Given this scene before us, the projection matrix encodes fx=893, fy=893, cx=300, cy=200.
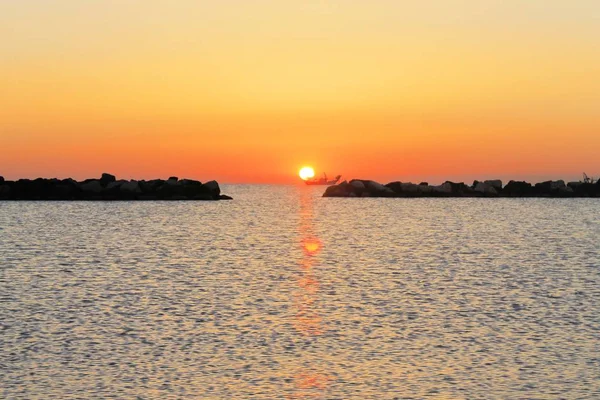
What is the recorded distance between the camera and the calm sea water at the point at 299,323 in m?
19.1

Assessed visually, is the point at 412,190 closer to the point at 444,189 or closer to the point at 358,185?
the point at 444,189

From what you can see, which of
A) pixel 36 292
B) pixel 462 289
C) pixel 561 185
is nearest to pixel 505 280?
pixel 462 289

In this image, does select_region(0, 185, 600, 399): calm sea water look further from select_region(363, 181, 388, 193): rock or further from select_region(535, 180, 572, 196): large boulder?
select_region(535, 180, 572, 196): large boulder

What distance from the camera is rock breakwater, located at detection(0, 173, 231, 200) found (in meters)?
150

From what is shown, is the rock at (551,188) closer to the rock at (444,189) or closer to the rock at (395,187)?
the rock at (444,189)

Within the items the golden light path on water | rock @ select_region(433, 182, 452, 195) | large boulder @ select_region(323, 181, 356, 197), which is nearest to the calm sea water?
the golden light path on water

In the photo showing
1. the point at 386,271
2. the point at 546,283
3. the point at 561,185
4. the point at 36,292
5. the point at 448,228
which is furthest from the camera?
the point at 561,185

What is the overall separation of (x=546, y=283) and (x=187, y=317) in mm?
17870

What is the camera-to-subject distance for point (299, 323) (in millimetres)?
27203

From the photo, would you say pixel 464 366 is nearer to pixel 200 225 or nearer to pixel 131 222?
pixel 200 225

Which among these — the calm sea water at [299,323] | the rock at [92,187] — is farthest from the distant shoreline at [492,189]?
the calm sea water at [299,323]

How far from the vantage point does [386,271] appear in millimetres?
44750

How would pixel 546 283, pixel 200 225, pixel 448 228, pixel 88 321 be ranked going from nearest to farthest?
pixel 88 321 < pixel 546 283 < pixel 448 228 < pixel 200 225

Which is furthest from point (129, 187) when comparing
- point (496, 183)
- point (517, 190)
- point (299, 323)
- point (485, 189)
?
point (299, 323)
